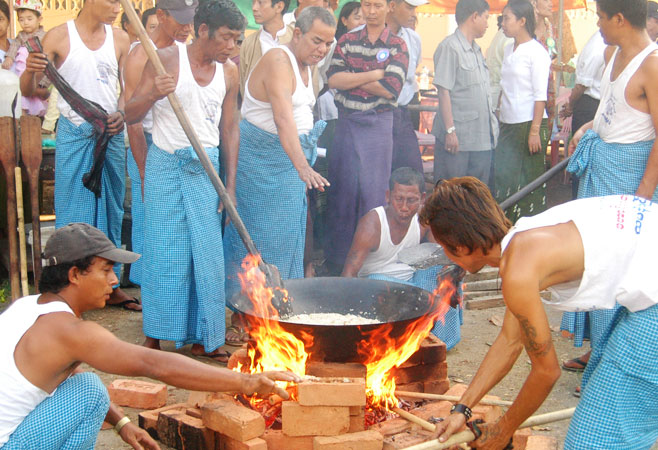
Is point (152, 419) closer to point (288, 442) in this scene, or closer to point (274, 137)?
point (288, 442)

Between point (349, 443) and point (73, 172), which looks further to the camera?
point (73, 172)

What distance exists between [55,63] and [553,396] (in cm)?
425

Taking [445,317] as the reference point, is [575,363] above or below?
below

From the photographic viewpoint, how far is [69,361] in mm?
2818

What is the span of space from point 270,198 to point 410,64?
2.57 metres

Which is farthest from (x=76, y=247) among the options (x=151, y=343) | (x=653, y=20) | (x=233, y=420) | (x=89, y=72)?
(x=653, y=20)

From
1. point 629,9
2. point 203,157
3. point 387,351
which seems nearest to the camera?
point 387,351

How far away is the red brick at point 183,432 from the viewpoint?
375 cm

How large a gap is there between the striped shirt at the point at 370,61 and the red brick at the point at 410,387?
9.13 feet

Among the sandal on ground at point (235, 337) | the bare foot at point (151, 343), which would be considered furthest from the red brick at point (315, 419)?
the sandal on ground at point (235, 337)

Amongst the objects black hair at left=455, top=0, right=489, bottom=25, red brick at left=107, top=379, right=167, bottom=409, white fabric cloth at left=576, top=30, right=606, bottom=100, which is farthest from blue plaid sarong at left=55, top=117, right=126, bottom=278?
white fabric cloth at left=576, top=30, right=606, bottom=100

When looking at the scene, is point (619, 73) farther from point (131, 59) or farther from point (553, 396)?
point (131, 59)

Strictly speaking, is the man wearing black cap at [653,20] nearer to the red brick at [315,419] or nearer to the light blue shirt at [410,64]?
the light blue shirt at [410,64]

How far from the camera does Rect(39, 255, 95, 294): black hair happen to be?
2.98m
